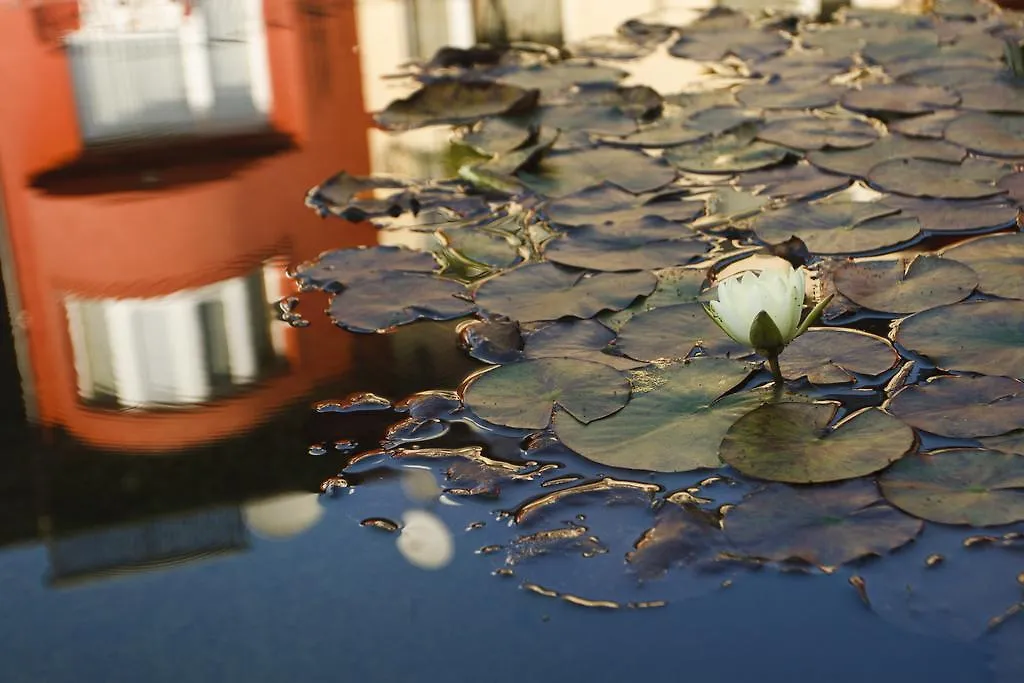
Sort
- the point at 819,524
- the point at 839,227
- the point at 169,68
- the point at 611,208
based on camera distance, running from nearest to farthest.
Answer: the point at 819,524 → the point at 839,227 → the point at 611,208 → the point at 169,68

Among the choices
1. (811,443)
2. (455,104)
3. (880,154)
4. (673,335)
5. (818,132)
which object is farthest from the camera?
(455,104)

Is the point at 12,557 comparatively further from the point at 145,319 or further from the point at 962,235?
the point at 962,235

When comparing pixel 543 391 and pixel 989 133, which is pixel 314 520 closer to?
pixel 543 391

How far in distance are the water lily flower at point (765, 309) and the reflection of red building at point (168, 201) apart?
1.62 ft

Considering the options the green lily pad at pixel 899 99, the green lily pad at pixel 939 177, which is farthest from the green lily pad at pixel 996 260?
the green lily pad at pixel 899 99

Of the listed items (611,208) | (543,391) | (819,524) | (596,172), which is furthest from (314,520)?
(596,172)

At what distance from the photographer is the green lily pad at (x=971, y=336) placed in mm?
1251

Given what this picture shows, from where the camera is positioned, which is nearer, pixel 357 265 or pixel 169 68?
pixel 357 265

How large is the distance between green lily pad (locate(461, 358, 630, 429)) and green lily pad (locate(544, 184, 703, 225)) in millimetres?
486

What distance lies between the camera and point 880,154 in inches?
76.4

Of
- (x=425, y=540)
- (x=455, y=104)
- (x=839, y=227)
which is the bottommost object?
(x=425, y=540)

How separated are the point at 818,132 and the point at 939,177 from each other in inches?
11.4

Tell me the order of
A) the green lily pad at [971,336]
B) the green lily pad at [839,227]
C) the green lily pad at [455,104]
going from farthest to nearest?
the green lily pad at [455,104]
the green lily pad at [839,227]
the green lily pad at [971,336]

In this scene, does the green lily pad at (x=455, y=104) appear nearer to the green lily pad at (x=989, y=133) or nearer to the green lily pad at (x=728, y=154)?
the green lily pad at (x=728, y=154)
